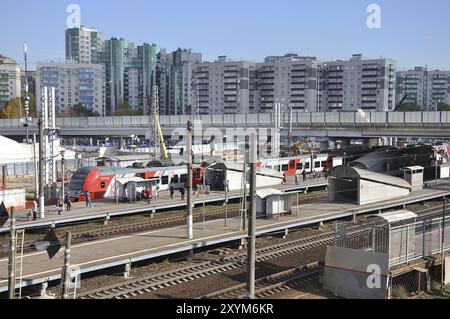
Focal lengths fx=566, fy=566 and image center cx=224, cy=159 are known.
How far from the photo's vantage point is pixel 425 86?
137m

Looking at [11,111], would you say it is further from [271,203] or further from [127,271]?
[127,271]

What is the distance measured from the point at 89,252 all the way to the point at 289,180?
70.2 ft

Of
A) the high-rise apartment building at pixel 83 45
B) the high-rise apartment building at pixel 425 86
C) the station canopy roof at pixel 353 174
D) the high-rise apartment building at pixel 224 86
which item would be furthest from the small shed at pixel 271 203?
the high-rise apartment building at pixel 83 45

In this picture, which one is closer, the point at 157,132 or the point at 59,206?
the point at 59,206

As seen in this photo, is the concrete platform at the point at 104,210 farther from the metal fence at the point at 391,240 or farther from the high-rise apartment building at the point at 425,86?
the high-rise apartment building at the point at 425,86

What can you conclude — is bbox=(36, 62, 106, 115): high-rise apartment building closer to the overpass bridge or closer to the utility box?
the overpass bridge

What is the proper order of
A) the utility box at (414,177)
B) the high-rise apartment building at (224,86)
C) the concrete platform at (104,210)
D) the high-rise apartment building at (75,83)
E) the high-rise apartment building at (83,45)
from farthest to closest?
the high-rise apartment building at (83,45)
the high-rise apartment building at (75,83)
the high-rise apartment building at (224,86)
the utility box at (414,177)
the concrete platform at (104,210)

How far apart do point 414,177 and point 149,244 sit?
18.7m

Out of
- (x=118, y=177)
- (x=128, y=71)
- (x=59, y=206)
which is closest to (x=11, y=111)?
(x=128, y=71)

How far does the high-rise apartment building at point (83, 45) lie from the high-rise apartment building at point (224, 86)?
135ft

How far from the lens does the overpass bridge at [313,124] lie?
153 ft

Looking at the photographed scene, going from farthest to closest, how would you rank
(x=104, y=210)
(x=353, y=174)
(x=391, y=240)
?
(x=353, y=174), (x=104, y=210), (x=391, y=240)

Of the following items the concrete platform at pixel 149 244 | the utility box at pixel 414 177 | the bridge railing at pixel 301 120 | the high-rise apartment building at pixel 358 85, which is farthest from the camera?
the high-rise apartment building at pixel 358 85

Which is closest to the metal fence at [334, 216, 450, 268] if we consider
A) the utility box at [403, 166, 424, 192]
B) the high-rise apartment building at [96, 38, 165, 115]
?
the utility box at [403, 166, 424, 192]
